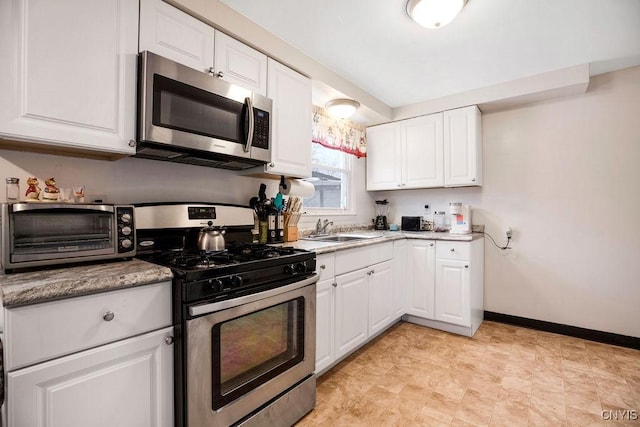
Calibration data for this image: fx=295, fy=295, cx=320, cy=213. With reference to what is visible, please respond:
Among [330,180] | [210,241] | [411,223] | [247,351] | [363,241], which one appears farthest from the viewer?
[411,223]

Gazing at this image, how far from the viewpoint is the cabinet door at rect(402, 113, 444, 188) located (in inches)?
126

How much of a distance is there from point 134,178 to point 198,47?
0.83m

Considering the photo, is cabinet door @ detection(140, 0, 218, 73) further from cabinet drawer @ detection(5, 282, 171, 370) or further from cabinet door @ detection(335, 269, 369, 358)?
cabinet door @ detection(335, 269, 369, 358)

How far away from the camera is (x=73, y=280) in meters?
0.97

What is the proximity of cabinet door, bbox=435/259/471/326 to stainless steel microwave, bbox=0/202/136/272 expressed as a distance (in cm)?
257

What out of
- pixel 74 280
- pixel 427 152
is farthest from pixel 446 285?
pixel 74 280

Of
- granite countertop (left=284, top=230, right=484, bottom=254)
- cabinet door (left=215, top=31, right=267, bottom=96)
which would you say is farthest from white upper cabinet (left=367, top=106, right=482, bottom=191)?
cabinet door (left=215, top=31, right=267, bottom=96)

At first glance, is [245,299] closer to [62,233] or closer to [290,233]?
[62,233]

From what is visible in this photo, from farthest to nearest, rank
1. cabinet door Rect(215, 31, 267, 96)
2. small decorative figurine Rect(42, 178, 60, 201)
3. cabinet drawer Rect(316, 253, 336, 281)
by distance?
1. cabinet drawer Rect(316, 253, 336, 281)
2. cabinet door Rect(215, 31, 267, 96)
3. small decorative figurine Rect(42, 178, 60, 201)

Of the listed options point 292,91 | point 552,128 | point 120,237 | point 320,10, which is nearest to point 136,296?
point 120,237

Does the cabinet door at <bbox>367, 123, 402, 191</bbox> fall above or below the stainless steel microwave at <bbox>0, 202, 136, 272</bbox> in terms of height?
above

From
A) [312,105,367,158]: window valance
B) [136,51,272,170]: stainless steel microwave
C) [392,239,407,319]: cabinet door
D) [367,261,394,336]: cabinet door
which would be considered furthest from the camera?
[312,105,367,158]: window valance

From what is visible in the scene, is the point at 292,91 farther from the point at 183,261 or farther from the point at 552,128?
the point at 552,128

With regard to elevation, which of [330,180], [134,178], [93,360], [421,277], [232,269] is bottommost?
[421,277]
